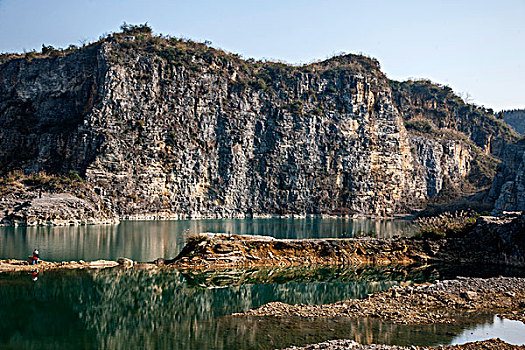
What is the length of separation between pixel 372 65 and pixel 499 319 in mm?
104539

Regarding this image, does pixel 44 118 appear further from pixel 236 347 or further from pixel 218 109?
pixel 236 347

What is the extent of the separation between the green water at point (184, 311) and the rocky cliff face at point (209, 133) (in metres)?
53.9

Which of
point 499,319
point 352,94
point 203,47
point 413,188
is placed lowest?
point 499,319

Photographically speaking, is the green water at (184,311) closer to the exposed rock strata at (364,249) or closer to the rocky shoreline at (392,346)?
the rocky shoreline at (392,346)

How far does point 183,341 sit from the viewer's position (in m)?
13.0

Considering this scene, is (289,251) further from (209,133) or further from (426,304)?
(209,133)

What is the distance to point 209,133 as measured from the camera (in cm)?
9194

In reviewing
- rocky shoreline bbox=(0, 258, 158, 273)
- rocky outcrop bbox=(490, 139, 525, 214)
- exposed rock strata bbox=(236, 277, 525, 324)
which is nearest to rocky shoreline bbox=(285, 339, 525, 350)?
exposed rock strata bbox=(236, 277, 525, 324)

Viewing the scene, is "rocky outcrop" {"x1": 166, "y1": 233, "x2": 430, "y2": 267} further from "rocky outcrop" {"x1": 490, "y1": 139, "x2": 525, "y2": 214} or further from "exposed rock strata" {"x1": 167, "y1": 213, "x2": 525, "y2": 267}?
"rocky outcrop" {"x1": 490, "y1": 139, "x2": 525, "y2": 214}

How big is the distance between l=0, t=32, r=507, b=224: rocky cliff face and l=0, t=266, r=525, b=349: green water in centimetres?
5391

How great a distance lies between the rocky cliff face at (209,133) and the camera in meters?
80.1

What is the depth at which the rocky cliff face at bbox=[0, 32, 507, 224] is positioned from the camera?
8012cm

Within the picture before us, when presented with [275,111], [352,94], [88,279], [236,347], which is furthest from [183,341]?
[352,94]

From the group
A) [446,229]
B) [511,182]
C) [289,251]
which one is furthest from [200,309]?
[511,182]
